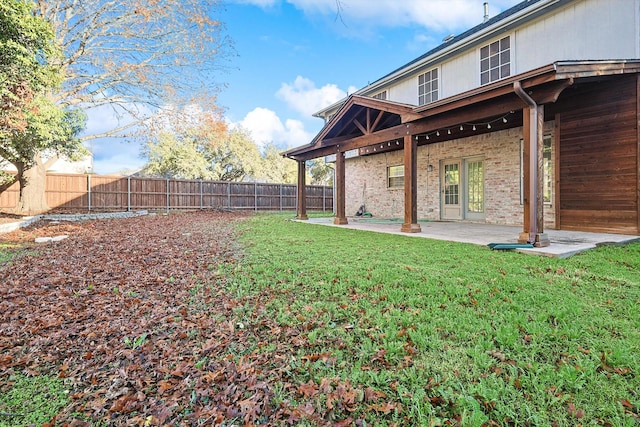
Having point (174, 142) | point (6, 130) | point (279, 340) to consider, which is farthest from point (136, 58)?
point (279, 340)

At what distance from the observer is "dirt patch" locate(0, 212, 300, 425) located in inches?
67.6

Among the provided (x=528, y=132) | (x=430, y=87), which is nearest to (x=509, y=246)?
(x=528, y=132)

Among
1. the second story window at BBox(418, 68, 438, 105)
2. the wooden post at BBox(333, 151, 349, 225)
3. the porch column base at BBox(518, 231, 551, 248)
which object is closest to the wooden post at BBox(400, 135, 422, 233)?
the porch column base at BBox(518, 231, 551, 248)

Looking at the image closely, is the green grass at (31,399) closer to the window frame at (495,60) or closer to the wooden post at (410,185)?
the wooden post at (410,185)

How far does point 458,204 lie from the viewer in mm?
10422

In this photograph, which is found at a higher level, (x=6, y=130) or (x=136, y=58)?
(x=136, y=58)

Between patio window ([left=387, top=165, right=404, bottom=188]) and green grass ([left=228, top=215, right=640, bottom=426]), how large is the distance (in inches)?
331

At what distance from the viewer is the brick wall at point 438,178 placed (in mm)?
8703

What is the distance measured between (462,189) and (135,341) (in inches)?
391

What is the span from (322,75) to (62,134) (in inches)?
473

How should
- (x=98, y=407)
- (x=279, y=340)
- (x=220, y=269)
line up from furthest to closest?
1. (x=220, y=269)
2. (x=279, y=340)
3. (x=98, y=407)

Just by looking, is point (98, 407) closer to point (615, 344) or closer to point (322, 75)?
point (615, 344)

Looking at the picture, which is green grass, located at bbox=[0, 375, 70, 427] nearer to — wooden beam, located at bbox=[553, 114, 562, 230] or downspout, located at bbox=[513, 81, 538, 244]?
downspout, located at bbox=[513, 81, 538, 244]

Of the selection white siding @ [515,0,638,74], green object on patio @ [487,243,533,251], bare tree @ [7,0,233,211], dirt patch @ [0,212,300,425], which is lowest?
dirt patch @ [0,212,300,425]
